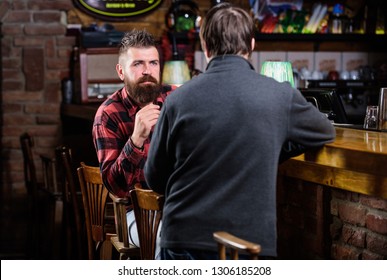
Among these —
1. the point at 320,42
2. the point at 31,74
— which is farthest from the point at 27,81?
the point at 320,42

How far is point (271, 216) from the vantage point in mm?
2123

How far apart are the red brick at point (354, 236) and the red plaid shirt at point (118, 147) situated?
0.77 metres

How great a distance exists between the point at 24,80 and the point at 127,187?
3038mm

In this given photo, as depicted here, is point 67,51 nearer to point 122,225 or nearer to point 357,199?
point 122,225

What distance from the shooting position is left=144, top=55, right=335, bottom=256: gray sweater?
A: 2.08 m

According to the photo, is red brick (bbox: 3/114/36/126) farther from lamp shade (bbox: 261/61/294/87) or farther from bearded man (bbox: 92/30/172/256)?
lamp shade (bbox: 261/61/294/87)

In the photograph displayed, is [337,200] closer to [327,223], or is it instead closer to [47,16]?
[327,223]

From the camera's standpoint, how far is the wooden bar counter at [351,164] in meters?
2.24

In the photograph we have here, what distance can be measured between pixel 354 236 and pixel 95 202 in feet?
3.59

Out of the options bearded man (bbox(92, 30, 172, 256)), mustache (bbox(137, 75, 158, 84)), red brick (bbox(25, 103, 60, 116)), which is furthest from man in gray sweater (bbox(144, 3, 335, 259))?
red brick (bbox(25, 103, 60, 116))

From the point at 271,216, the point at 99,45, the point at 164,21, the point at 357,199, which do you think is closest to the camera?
the point at 271,216

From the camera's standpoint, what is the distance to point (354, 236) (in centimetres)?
260
